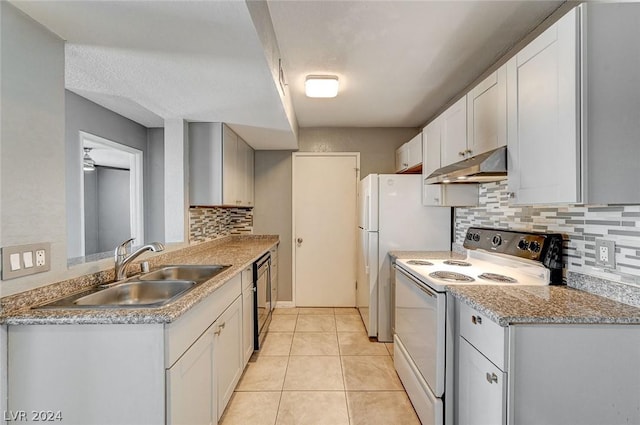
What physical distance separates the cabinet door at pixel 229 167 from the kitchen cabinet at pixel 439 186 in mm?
1839

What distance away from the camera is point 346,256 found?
3840mm

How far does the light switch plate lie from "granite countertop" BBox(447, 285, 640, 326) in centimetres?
184

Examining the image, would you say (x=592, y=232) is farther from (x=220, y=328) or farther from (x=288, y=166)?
(x=288, y=166)

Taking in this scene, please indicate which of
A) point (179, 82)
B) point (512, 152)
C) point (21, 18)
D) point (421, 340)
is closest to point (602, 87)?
point (512, 152)

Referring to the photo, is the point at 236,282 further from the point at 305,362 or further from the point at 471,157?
the point at 471,157

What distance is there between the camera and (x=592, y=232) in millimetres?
1399

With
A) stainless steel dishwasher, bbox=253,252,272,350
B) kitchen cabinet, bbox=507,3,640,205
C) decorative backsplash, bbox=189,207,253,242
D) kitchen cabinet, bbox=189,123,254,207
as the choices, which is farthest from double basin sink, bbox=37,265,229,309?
kitchen cabinet, bbox=507,3,640,205

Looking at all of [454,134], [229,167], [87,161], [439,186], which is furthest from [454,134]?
[87,161]

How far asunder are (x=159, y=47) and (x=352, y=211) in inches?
110

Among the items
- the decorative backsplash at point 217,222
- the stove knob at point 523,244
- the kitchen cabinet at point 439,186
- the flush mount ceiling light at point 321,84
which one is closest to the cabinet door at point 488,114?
the kitchen cabinet at point 439,186

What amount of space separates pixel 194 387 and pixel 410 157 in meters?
2.71

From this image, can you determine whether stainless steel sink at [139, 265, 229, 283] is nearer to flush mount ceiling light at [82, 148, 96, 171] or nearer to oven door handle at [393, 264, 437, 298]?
oven door handle at [393, 264, 437, 298]

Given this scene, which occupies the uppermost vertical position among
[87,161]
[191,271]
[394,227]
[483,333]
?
[87,161]

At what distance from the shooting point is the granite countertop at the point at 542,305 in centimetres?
111
